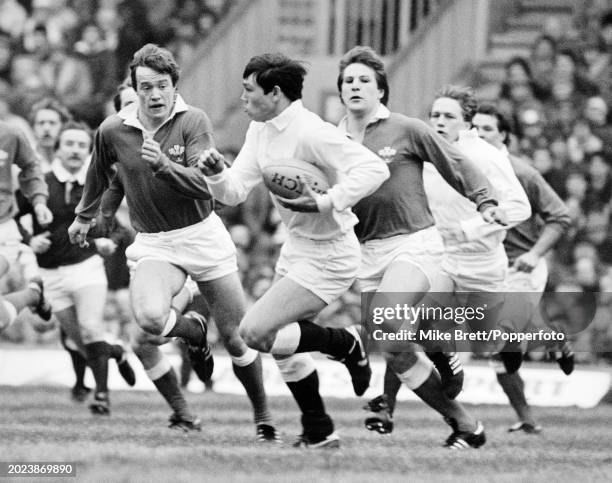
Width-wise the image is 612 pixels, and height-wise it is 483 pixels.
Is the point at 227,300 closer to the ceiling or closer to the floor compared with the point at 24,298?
closer to the ceiling

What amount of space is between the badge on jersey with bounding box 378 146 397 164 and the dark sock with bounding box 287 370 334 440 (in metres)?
1.34

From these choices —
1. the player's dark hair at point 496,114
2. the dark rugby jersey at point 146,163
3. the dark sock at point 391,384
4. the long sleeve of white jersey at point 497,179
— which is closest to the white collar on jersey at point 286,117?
the dark rugby jersey at point 146,163

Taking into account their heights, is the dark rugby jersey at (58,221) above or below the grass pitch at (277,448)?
above

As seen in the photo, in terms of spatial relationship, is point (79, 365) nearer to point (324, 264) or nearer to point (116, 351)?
point (116, 351)

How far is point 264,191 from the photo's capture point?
55.4 ft

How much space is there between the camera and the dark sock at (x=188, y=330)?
29.3 ft

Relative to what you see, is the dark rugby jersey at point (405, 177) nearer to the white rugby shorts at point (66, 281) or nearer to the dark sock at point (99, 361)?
the dark sock at point (99, 361)

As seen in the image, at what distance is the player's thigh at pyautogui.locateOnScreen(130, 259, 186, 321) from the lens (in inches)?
342

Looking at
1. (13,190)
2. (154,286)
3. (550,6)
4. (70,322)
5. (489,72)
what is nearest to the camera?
(154,286)

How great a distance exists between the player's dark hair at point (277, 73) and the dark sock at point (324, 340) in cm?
125

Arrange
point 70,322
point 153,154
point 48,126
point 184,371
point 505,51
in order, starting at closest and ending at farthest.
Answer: point 153,154
point 70,322
point 48,126
point 184,371
point 505,51

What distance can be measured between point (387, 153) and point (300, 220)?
834mm

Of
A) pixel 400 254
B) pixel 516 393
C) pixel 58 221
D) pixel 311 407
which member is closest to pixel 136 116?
pixel 400 254

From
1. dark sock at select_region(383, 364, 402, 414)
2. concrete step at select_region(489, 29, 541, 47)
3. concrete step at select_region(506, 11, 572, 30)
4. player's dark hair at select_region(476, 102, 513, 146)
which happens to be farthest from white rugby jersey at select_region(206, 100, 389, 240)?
concrete step at select_region(506, 11, 572, 30)
